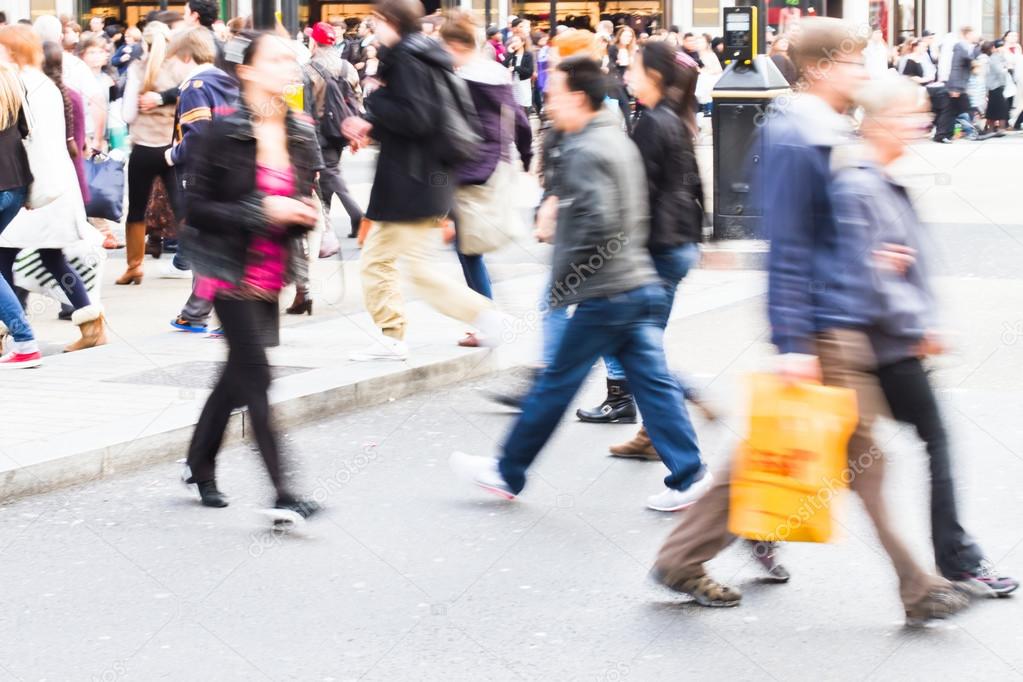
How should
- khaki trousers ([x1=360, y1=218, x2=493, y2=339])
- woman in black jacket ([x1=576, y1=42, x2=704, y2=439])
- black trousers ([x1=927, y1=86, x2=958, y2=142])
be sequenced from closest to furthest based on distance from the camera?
woman in black jacket ([x1=576, y1=42, x2=704, y2=439]) → khaki trousers ([x1=360, y1=218, x2=493, y2=339]) → black trousers ([x1=927, y1=86, x2=958, y2=142])

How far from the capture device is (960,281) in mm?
11156

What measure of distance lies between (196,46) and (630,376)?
526cm

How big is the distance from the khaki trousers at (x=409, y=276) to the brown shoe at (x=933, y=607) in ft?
11.9

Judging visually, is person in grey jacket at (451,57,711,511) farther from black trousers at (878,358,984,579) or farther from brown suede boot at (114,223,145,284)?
brown suede boot at (114,223,145,284)

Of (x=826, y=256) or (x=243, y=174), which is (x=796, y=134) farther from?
(x=243, y=174)

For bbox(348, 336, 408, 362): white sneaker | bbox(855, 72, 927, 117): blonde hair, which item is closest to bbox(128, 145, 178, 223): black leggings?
bbox(348, 336, 408, 362): white sneaker

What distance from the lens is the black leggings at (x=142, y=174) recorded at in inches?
416

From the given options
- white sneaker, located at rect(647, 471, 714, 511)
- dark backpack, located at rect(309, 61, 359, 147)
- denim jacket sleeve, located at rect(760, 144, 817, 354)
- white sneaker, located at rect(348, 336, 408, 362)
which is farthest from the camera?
dark backpack, located at rect(309, 61, 359, 147)

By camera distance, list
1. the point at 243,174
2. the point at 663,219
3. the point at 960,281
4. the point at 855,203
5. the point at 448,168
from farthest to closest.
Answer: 1. the point at 960,281
2. the point at 448,168
3. the point at 663,219
4. the point at 243,174
5. the point at 855,203

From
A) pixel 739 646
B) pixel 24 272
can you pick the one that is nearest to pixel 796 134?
pixel 739 646

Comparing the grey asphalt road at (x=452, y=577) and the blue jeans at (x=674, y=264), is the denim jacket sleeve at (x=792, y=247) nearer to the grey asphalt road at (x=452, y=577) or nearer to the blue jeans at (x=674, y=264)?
the grey asphalt road at (x=452, y=577)

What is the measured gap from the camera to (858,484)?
4.45m

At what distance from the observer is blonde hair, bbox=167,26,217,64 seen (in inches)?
393

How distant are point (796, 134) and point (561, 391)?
161 cm
